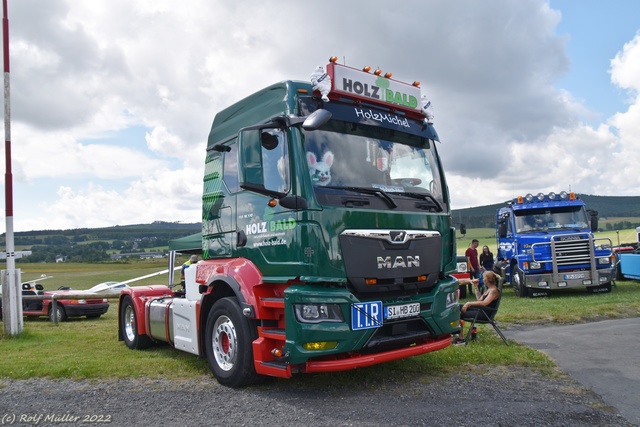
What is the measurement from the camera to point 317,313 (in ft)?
17.8

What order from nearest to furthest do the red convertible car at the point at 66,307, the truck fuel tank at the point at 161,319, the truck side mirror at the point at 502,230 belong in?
the truck fuel tank at the point at 161,319 < the red convertible car at the point at 66,307 < the truck side mirror at the point at 502,230

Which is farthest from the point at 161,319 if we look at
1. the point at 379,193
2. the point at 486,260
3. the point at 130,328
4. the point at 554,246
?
the point at 486,260

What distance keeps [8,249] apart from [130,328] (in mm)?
3145

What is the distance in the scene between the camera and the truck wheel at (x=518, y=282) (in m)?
16.9

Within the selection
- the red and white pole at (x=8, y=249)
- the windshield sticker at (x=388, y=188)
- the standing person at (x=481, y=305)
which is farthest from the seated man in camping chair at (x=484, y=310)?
the red and white pole at (x=8, y=249)

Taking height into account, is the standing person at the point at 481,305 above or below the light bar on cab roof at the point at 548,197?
below

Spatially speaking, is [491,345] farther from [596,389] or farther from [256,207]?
[256,207]

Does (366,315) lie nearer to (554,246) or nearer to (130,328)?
(130,328)

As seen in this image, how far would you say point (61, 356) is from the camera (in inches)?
340

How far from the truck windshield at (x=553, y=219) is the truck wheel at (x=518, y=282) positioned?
1345mm

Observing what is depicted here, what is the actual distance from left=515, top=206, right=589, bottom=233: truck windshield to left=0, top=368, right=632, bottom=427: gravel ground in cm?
1141

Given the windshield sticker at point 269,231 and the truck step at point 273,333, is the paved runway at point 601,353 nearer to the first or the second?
the truck step at point 273,333

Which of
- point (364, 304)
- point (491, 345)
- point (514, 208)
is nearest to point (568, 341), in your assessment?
point (491, 345)

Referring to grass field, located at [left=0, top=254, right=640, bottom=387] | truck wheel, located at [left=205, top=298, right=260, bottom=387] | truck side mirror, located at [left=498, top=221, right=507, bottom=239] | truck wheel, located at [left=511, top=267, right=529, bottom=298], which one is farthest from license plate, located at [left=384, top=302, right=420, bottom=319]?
truck side mirror, located at [left=498, top=221, right=507, bottom=239]
